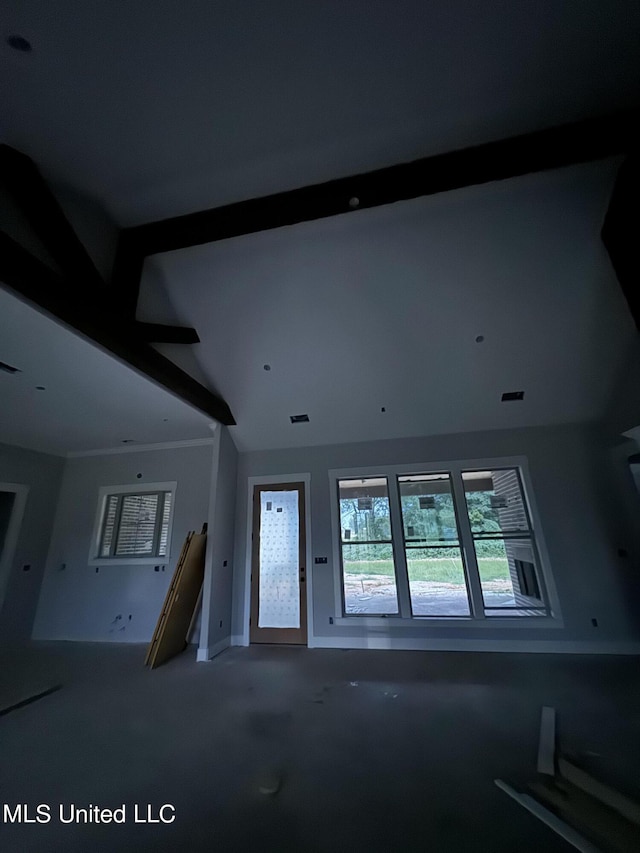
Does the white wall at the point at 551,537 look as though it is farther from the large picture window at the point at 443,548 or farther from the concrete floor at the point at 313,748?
the concrete floor at the point at 313,748

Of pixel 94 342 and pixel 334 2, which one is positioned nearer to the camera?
pixel 334 2

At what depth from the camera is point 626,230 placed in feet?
9.39

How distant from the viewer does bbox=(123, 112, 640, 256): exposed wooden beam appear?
2342 mm

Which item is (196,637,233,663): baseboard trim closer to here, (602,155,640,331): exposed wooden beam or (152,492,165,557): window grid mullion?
(152,492,165,557): window grid mullion

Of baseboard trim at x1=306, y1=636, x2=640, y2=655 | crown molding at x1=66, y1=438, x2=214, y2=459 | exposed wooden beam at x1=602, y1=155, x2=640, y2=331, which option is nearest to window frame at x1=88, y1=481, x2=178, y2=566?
crown molding at x1=66, y1=438, x2=214, y2=459

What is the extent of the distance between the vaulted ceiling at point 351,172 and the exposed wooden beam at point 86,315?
51 cm

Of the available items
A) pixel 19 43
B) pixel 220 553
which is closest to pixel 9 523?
pixel 220 553

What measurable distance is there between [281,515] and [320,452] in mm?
1179

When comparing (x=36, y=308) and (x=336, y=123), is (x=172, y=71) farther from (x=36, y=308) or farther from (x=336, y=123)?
(x=36, y=308)

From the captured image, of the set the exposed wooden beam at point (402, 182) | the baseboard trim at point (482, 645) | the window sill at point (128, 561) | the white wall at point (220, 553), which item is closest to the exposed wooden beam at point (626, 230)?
the exposed wooden beam at point (402, 182)

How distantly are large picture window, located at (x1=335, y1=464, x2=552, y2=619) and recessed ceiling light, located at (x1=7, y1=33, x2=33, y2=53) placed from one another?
5.01 metres

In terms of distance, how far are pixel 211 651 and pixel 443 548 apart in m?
3.42

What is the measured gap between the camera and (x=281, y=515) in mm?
5215

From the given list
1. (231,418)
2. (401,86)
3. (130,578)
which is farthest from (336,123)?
(130,578)
